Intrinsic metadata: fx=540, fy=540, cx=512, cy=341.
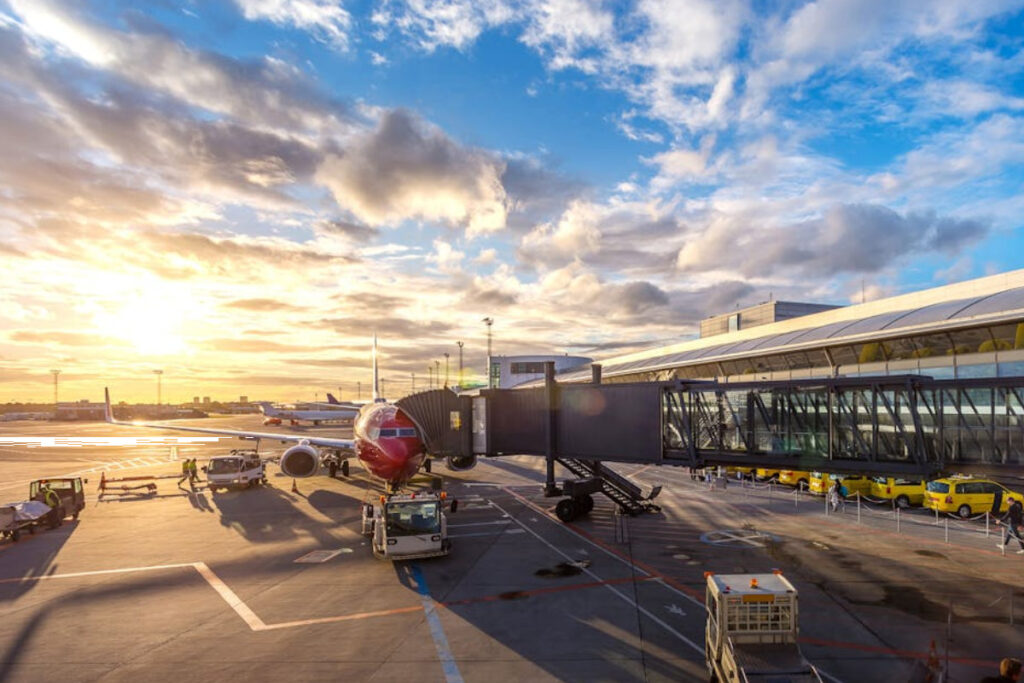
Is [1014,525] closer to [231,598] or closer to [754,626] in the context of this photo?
[754,626]

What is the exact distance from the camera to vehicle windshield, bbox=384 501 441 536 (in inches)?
902

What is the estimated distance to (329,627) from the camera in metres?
16.9

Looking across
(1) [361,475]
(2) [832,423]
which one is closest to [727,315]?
(1) [361,475]

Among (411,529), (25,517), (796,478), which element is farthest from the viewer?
(796,478)

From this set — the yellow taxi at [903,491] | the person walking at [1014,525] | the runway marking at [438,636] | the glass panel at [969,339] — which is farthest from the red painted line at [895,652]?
the glass panel at [969,339]

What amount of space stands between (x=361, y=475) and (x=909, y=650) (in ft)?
145

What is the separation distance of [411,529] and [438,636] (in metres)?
7.30

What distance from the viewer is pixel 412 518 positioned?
2331cm

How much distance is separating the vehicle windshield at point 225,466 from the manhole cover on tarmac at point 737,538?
36259 mm

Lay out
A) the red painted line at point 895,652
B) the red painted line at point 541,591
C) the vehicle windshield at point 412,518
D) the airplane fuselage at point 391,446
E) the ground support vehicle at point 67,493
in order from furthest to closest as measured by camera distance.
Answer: the airplane fuselage at point 391,446, the ground support vehicle at point 67,493, the vehicle windshield at point 412,518, the red painted line at point 541,591, the red painted line at point 895,652

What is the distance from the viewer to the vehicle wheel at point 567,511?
30.4 metres

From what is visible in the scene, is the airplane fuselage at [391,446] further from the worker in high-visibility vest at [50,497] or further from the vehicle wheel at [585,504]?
the worker in high-visibility vest at [50,497]

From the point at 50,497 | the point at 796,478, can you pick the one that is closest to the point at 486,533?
the point at 50,497

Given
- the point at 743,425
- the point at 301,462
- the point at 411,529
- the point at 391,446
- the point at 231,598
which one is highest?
the point at 743,425
